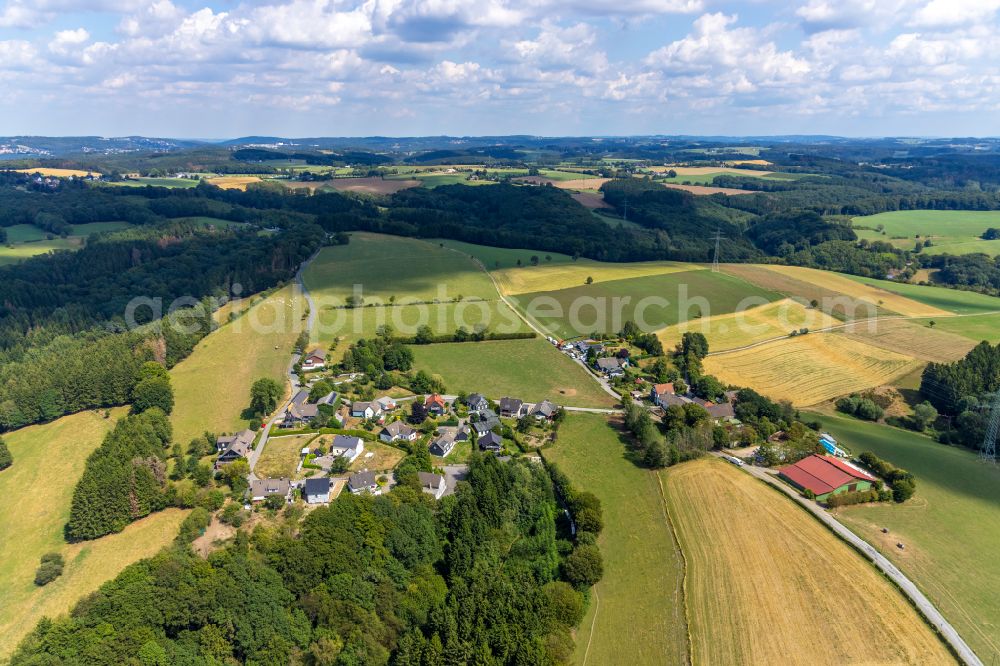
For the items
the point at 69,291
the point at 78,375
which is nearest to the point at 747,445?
the point at 78,375

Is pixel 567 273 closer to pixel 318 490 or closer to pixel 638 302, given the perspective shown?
pixel 638 302

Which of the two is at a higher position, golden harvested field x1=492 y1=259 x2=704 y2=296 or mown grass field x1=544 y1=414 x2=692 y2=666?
golden harvested field x1=492 y1=259 x2=704 y2=296

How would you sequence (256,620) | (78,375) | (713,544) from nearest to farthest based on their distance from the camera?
1. (256,620)
2. (713,544)
3. (78,375)

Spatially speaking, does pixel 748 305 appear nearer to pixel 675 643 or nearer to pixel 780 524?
pixel 780 524

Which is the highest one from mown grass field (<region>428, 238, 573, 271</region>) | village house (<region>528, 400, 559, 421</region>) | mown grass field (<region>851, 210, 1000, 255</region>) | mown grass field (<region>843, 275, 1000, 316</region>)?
mown grass field (<region>851, 210, 1000, 255</region>)

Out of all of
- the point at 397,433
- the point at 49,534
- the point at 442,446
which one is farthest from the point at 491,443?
the point at 49,534

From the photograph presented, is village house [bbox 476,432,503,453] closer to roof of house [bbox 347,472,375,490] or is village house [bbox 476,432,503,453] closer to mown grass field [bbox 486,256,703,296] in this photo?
roof of house [bbox 347,472,375,490]

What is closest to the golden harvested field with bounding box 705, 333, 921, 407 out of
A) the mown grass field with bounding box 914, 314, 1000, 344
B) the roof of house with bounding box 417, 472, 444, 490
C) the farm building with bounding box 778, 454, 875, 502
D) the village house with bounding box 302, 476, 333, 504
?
the mown grass field with bounding box 914, 314, 1000, 344

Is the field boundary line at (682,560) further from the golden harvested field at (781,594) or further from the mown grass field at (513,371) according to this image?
the mown grass field at (513,371)
